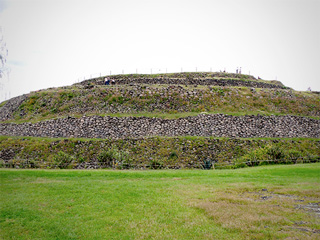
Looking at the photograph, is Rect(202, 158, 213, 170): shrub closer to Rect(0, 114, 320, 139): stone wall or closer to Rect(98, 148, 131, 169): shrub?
Rect(0, 114, 320, 139): stone wall

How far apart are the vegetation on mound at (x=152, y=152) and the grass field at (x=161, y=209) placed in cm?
1013

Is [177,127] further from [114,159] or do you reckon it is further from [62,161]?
[62,161]

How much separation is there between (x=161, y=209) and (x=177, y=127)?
24.7 m

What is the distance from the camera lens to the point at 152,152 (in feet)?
101

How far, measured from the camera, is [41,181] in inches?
696

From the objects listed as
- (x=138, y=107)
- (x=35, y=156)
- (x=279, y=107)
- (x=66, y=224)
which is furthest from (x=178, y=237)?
(x=279, y=107)

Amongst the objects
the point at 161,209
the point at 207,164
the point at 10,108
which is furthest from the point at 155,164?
the point at 10,108

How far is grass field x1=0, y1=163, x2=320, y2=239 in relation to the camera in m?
9.10

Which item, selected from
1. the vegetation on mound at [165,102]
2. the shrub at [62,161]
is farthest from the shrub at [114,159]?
the vegetation on mound at [165,102]

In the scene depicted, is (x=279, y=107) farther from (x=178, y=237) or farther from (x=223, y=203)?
(x=178, y=237)

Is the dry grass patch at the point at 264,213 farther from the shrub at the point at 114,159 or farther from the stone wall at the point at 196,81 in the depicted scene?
the stone wall at the point at 196,81

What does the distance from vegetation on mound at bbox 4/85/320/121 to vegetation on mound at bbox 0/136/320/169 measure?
7.53 m

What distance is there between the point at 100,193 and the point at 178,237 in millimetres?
6928

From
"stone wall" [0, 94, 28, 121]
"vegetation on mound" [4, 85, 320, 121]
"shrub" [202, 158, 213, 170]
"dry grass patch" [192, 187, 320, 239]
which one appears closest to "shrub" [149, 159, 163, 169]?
"shrub" [202, 158, 213, 170]
